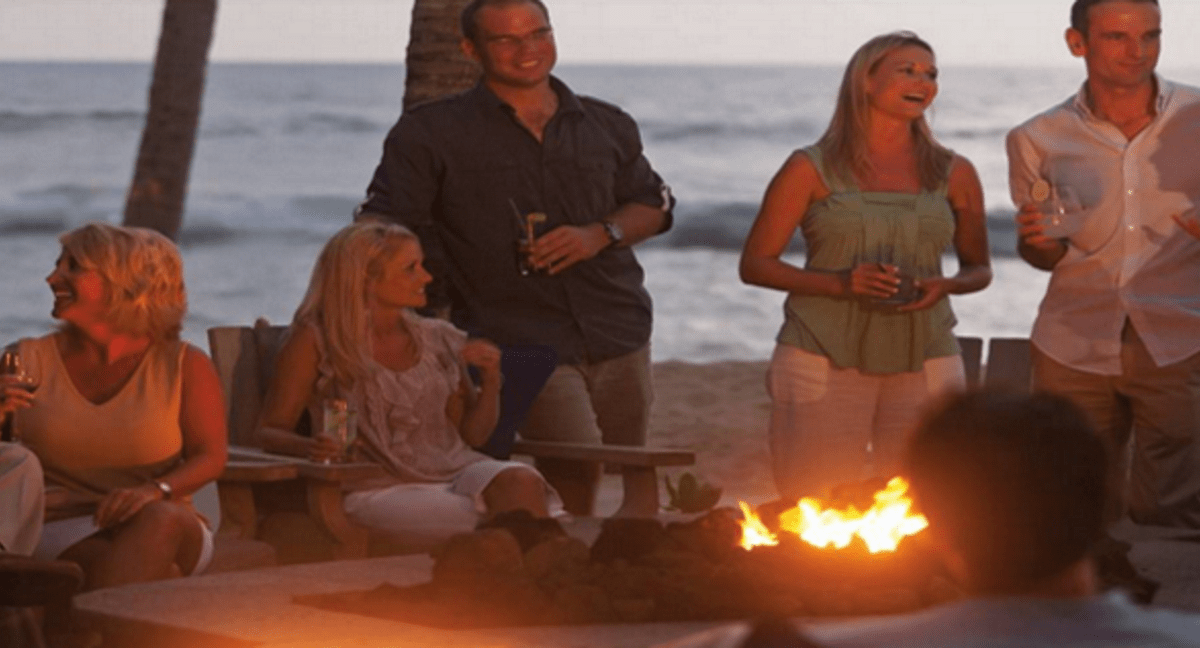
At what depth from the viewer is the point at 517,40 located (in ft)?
22.8

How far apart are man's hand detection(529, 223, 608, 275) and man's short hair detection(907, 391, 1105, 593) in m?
4.31

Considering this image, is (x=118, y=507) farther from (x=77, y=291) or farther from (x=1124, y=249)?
(x=1124, y=249)

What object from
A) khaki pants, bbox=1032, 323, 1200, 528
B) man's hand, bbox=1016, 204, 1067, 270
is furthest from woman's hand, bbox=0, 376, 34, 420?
khaki pants, bbox=1032, 323, 1200, 528

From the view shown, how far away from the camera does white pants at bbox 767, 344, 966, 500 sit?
6746 millimetres

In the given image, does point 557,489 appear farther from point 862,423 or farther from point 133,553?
point 133,553

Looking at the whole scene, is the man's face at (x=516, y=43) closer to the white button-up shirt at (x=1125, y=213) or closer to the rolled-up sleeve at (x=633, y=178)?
the rolled-up sleeve at (x=633, y=178)

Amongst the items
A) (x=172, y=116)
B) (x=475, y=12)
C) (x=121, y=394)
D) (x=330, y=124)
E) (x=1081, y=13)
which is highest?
(x=1081, y=13)

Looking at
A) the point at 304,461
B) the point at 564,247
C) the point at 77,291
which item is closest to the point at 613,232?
the point at 564,247

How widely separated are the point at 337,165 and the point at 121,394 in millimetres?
34928

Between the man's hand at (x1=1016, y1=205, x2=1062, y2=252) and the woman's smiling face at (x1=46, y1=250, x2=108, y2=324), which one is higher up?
the man's hand at (x1=1016, y1=205, x2=1062, y2=252)

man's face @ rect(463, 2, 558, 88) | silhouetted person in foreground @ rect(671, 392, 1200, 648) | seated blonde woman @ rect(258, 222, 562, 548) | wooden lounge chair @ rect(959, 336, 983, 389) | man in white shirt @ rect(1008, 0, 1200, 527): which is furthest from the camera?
wooden lounge chair @ rect(959, 336, 983, 389)

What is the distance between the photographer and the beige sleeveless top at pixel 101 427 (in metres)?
6.02

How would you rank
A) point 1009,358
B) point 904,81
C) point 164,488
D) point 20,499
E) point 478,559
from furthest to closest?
point 1009,358
point 904,81
point 164,488
point 20,499
point 478,559

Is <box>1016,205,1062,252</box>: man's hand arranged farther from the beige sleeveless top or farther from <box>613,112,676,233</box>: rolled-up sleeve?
the beige sleeveless top
